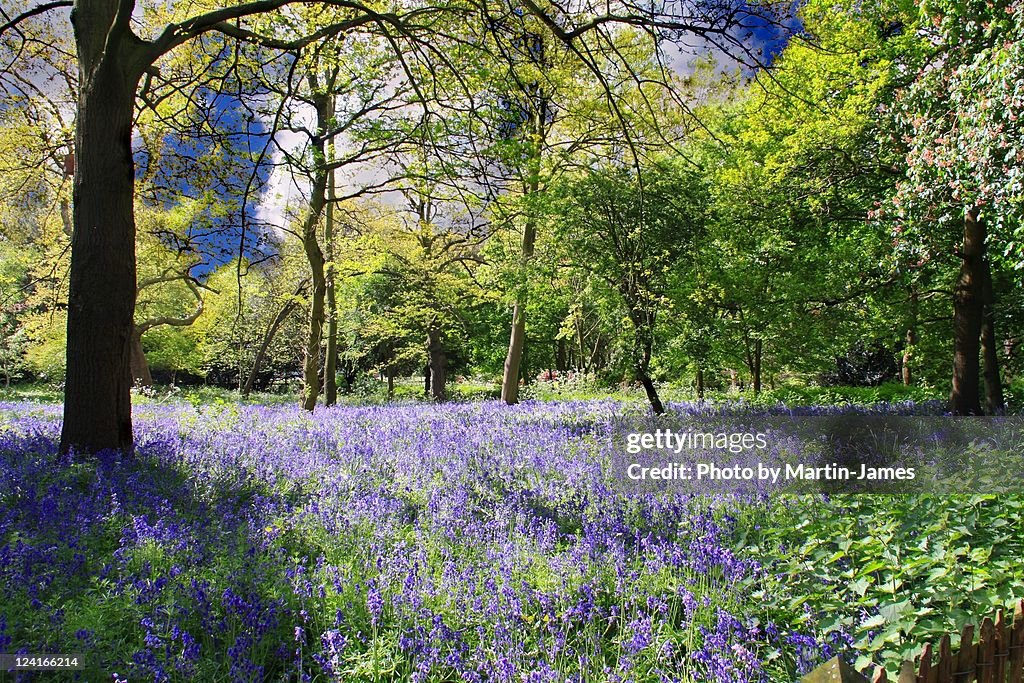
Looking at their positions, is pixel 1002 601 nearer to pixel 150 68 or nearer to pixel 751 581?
pixel 751 581

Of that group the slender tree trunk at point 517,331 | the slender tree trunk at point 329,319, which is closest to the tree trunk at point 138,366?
the slender tree trunk at point 329,319

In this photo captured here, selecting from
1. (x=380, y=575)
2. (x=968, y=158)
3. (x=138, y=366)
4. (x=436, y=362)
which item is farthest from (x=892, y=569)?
(x=138, y=366)

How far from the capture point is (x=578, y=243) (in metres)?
10.8

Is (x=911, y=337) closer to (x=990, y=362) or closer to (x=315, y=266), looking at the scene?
(x=990, y=362)

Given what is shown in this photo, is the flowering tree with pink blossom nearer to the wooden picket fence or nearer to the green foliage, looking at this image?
the green foliage

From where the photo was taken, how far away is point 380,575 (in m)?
3.35

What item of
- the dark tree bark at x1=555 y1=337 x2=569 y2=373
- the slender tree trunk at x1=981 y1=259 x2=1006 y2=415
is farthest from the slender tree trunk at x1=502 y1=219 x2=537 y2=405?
the dark tree bark at x1=555 y1=337 x2=569 y2=373

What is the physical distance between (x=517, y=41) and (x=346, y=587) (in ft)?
14.1

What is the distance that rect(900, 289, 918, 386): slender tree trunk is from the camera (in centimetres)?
1470

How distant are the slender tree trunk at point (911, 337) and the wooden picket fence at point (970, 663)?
45.0ft

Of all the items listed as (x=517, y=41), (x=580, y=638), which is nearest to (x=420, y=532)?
(x=580, y=638)

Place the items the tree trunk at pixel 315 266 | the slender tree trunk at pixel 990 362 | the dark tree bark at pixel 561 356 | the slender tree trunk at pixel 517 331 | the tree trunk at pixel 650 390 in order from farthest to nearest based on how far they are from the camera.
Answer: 1. the dark tree bark at pixel 561 356
2. the slender tree trunk at pixel 517 331
3. the tree trunk at pixel 315 266
4. the slender tree trunk at pixel 990 362
5. the tree trunk at pixel 650 390

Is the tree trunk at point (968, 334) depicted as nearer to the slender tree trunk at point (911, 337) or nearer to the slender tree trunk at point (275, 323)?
the slender tree trunk at point (911, 337)

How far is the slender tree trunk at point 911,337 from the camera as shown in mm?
14703
